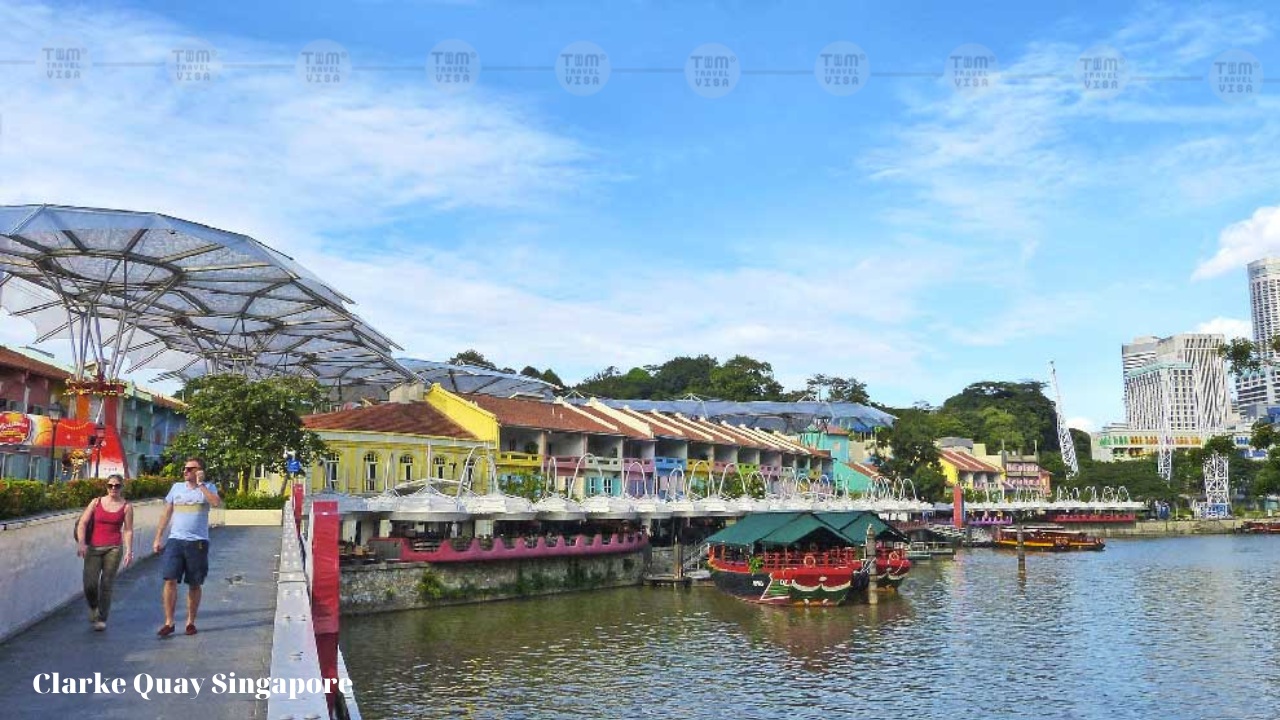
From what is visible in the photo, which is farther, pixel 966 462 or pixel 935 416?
pixel 935 416

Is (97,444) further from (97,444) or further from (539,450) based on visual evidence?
(539,450)

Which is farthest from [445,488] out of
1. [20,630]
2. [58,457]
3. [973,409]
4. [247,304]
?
[973,409]

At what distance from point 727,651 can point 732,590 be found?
12997mm

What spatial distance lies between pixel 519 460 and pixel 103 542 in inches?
1808

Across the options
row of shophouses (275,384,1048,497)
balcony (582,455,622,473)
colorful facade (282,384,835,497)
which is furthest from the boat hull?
balcony (582,455,622,473)

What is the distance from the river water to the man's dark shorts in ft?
33.0

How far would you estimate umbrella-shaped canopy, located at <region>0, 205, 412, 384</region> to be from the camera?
31078 mm

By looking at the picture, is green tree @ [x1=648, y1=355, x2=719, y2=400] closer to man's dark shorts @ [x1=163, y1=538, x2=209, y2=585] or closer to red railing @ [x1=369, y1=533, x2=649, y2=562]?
red railing @ [x1=369, y1=533, x2=649, y2=562]

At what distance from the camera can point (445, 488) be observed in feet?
160

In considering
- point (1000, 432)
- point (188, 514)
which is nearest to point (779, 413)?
point (1000, 432)

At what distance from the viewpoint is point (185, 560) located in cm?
1153

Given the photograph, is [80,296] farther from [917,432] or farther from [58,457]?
[917,432]

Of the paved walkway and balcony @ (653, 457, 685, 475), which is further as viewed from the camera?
balcony @ (653, 457, 685, 475)

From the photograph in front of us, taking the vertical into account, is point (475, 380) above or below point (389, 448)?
above
